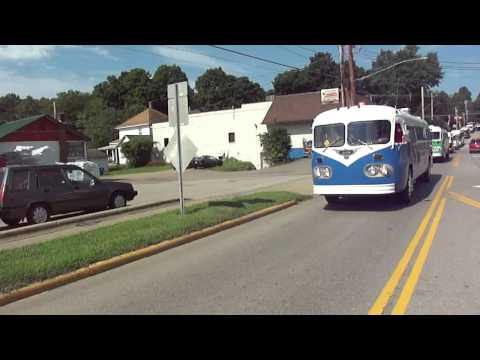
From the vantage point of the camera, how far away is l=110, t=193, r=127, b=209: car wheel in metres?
14.7

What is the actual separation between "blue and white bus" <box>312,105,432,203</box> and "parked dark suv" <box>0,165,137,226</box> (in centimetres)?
670

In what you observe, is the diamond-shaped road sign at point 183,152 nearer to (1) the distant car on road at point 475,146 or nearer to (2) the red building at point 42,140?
(2) the red building at point 42,140

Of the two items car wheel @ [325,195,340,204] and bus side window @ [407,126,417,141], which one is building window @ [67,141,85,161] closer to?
car wheel @ [325,195,340,204]

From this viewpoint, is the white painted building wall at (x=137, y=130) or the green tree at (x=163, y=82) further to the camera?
the green tree at (x=163, y=82)

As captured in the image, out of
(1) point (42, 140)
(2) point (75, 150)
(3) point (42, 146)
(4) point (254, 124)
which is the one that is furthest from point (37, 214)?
(4) point (254, 124)

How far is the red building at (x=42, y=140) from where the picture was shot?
3772cm

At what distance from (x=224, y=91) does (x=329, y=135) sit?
3531 inches

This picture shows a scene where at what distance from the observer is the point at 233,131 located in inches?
1976

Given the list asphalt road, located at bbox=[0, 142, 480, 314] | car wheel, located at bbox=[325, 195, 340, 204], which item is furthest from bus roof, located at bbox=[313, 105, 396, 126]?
asphalt road, located at bbox=[0, 142, 480, 314]

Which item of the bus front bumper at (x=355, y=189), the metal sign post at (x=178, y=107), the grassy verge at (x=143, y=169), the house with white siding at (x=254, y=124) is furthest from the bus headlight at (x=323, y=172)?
the grassy verge at (x=143, y=169)

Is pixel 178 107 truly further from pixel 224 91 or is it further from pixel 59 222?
pixel 224 91

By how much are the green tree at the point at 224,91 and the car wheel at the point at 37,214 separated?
8704 centimetres
